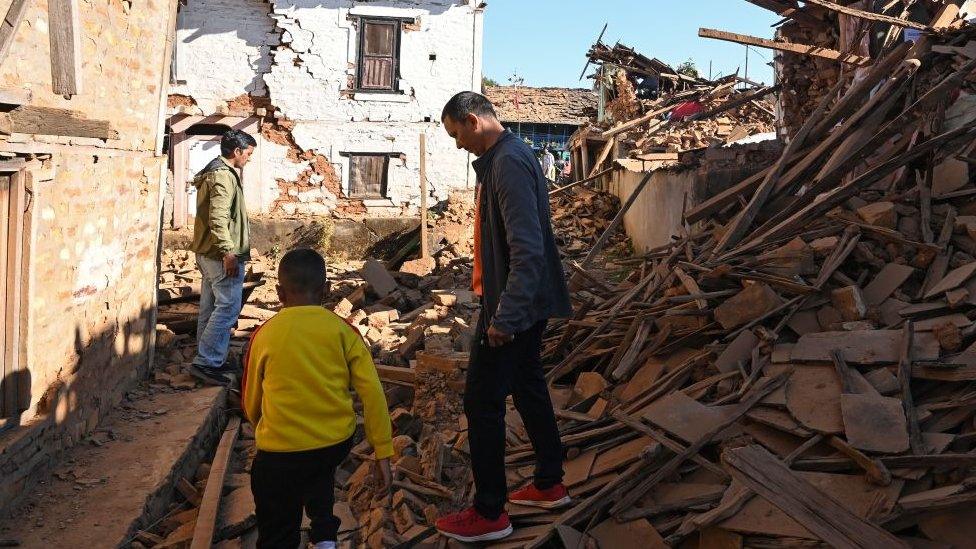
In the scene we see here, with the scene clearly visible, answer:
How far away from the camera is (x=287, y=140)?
58.9 feet

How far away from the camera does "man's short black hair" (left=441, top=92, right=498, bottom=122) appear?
377 centimetres

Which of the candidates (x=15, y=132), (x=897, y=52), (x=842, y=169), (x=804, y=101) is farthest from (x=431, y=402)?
(x=804, y=101)

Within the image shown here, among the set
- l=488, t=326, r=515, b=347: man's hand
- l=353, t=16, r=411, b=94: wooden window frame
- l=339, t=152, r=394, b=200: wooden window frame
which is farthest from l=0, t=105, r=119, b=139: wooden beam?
l=353, t=16, r=411, b=94: wooden window frame

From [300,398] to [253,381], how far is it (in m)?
0.25

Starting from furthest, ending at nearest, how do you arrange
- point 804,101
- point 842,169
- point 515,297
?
point 804,101, point 842,169, point 515,297

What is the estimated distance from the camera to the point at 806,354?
4367 millimetres

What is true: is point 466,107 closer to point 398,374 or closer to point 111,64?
point 398,374

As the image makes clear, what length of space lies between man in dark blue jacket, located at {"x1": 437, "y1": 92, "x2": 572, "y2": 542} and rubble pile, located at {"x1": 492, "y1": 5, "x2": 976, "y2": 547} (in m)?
0.34

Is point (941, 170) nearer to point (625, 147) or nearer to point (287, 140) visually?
point (625, 147)

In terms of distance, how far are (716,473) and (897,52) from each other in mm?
5269

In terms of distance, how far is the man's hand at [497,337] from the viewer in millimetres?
3551

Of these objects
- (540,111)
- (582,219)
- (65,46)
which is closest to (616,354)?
(65,46)

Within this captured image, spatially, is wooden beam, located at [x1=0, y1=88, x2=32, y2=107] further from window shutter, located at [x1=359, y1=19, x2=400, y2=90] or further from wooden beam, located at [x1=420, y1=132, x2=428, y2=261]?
window shutter, located at [x1=359, y1=19, x2=400, y2=90]

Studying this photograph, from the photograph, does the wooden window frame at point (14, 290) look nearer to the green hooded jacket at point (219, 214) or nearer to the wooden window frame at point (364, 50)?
the green hooded jacket at point (219, 214)
